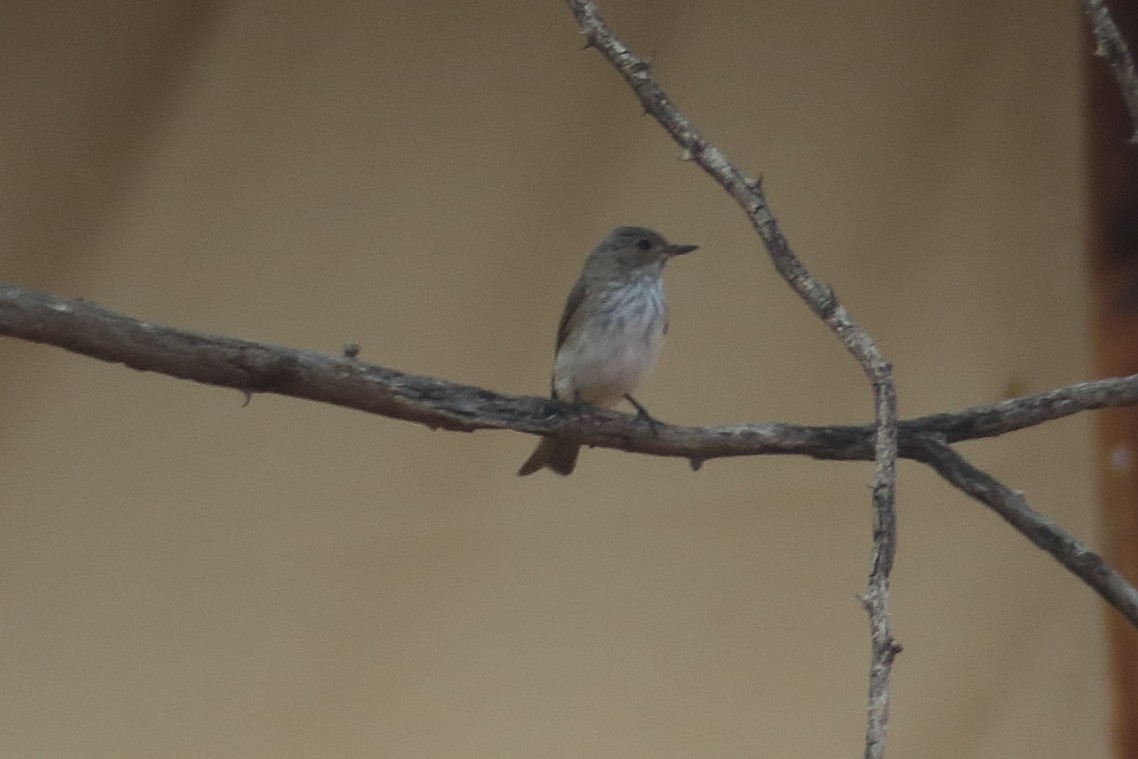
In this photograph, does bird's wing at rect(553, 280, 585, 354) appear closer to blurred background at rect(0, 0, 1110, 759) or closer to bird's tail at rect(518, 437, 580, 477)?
bird's tail at rect(518, 437, 580, 477)

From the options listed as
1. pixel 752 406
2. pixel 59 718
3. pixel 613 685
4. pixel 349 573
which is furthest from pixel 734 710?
pixel 59 718

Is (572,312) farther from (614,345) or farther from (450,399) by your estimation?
(450,399)

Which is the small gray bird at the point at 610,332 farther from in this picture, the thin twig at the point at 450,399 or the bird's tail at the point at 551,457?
the thin twig at the point at 450,399

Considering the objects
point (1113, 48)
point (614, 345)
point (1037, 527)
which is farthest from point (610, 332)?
point (1113, 48)

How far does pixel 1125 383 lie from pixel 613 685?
1.41m

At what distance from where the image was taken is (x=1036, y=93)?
9.39 ft

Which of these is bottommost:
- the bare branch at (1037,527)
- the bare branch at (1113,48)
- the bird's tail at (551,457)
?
the bare branch at (1037,527)

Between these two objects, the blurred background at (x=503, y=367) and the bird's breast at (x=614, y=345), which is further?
the blurred background at (x=503, y=367)

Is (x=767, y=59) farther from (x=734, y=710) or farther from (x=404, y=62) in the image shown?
(x=734, y=710)

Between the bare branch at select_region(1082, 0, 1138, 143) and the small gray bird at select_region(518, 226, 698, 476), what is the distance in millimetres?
752

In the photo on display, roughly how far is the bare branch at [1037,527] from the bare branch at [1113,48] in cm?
47

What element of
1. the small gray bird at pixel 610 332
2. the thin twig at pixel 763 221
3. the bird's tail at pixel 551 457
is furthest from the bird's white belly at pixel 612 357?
the thin twig at pixel 763 221

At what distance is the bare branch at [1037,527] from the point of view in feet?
5.17

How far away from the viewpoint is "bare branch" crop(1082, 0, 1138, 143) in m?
1.48
